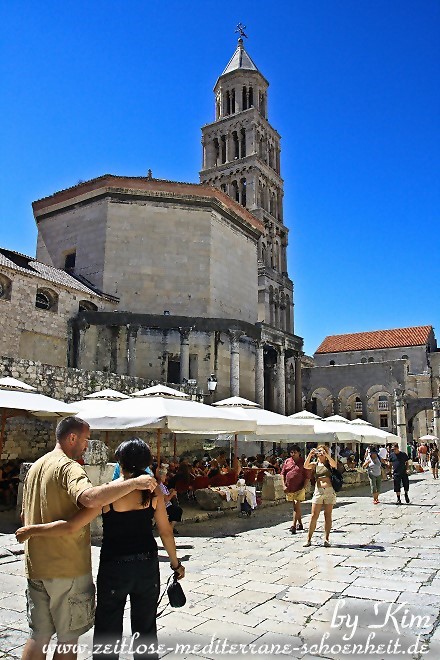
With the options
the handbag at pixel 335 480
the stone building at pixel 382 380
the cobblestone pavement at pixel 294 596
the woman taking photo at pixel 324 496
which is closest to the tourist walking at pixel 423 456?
the stone building at pixel 382 380

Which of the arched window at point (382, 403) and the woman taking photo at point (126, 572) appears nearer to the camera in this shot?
the woman taking photo at point (126, 572)

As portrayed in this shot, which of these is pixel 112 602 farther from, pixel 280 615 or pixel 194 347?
pixel 194 347

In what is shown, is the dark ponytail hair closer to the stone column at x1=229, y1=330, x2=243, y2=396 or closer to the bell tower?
the stone column at x1=229, y1=330, x2=243, y2=396

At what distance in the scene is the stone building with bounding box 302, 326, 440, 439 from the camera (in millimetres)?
38719

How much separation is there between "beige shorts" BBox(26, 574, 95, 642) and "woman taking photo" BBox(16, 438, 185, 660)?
0.41 feet

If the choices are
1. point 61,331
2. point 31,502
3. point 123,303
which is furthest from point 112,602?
point 123,303

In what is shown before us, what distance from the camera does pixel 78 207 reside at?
27.7 m

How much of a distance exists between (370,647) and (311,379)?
39396 millimetres

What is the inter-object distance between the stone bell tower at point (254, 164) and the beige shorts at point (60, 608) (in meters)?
44.8

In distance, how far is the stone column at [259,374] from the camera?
27422 mm

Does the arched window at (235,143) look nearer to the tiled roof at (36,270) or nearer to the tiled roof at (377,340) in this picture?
the tiled roof at (377,340)

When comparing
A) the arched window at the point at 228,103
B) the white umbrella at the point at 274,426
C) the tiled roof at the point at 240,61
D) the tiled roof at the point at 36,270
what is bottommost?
the white umbrella at the point at 274,426

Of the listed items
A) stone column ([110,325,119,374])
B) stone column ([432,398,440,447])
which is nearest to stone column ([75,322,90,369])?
stone column ([110,325,119,374])

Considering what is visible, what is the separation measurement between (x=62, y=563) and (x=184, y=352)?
2080 centimetres
